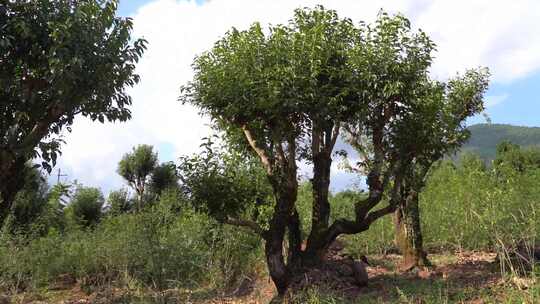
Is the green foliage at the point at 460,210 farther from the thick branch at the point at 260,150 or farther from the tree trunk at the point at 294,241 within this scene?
the thick branch at the point at 260,150

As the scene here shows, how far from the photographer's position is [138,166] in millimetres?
34031

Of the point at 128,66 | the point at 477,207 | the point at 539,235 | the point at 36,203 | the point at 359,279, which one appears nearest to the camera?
the point at 128,66

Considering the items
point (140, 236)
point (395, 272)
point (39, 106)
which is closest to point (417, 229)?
point (395, 272)

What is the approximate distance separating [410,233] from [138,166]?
2257 centimetres

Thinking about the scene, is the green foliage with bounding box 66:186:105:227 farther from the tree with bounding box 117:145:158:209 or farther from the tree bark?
the tree bark

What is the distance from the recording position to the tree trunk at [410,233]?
1478 cm


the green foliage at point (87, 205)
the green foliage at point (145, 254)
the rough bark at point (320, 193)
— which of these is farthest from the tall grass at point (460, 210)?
the green foliage at point (87, 205)

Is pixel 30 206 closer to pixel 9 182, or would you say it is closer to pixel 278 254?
pixel 9 182

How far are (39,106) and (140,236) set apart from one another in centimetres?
499

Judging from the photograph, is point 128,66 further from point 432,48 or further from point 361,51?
point 432,48

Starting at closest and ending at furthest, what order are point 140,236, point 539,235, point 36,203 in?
1. point 140,236
2. point 539,235
3. point 36,203

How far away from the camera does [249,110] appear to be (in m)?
10.9

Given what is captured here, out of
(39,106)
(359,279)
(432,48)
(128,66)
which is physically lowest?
(359,279)

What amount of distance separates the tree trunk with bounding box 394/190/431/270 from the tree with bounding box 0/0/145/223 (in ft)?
28.3
